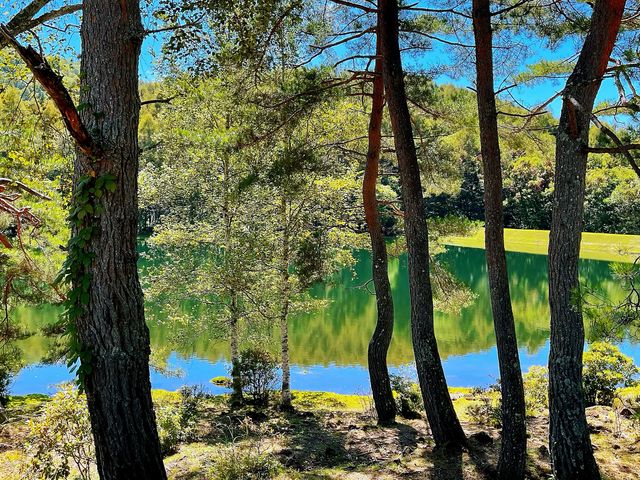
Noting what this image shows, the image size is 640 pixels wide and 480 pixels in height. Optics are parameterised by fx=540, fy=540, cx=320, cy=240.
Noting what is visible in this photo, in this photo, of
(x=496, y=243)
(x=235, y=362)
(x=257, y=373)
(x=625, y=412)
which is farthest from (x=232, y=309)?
(x=625, y=412)

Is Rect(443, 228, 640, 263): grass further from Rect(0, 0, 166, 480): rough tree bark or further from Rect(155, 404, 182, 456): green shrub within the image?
Rect(0, 0, 166, 480): rough tree bark

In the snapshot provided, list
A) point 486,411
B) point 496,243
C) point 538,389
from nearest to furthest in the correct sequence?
1. point 496,243
2. point 486,411
3. point 538,389

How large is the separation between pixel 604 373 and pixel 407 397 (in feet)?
8.85

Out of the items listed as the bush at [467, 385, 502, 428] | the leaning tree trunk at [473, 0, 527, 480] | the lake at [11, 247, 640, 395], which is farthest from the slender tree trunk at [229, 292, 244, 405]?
the leaning tree trunk at [473, 0, 527, 480]

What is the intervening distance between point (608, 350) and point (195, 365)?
9.73m

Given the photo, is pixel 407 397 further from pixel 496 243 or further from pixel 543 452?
→ pixel 496 243

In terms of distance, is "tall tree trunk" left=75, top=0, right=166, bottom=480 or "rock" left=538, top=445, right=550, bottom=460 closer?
"tall tree trunk" left=75, top=0, right=166, bottom=480

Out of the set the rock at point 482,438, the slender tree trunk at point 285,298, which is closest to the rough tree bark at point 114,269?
the rock at point 482,438

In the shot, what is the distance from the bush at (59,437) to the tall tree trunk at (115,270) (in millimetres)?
904

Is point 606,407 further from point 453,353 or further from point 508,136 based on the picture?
point 453,353

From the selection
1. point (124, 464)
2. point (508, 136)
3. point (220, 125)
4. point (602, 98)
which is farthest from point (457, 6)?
point (124, 464)

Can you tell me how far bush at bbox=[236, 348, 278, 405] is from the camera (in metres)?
9.55

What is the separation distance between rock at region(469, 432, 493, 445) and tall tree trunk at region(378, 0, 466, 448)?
389mm

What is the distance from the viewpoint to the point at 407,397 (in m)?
8.12
